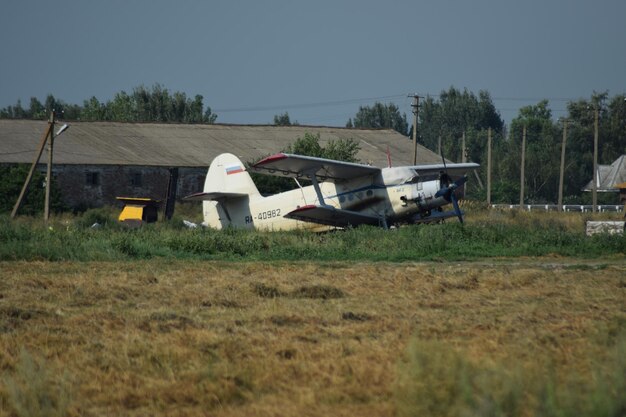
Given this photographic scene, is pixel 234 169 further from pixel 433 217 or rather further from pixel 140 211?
pixel 433 217

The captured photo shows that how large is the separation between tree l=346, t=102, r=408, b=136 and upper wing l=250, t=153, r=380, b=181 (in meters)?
113

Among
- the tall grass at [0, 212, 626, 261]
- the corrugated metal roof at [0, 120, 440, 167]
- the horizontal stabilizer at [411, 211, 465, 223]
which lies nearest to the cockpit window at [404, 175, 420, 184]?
the horizontal stabilizer at [411, 211, 465, 223]

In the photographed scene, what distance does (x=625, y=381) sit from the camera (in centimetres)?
803

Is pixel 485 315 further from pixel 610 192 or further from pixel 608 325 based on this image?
pixel 610 192

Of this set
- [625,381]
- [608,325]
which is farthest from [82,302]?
[625,381]

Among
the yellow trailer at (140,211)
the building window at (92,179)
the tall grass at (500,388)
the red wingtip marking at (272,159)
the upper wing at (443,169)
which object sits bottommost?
the yellow trailer at (140,211)

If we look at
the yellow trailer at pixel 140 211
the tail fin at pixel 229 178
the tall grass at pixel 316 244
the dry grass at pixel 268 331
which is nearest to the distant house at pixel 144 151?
the yellow trailer at pixel 140 211

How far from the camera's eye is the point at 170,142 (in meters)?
60.2

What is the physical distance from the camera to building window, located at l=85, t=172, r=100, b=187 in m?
51.9

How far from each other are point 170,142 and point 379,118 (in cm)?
8966

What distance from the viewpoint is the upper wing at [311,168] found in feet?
101

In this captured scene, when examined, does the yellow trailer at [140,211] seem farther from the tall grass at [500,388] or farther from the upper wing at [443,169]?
the tall grass at [500,388]

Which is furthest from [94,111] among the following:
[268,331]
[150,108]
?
[268,331]

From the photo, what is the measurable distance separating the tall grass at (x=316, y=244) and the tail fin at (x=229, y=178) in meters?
7.41
